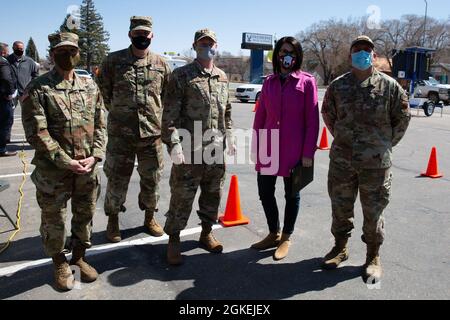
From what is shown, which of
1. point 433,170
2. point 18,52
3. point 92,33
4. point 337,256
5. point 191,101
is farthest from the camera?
point 92,33

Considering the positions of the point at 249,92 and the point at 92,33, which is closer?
the point at 249,92

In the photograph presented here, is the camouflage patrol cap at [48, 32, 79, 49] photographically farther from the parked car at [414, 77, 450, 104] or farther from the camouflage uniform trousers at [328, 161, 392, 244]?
the parked car at [414, 77, 450, 104]

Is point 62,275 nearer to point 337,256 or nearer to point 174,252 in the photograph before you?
point 174,252

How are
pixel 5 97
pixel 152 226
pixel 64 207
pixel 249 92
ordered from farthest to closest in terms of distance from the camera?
1. pixel 249 92
2. pixel 5 97
3. pixel 152 226
4. pixel 64 207

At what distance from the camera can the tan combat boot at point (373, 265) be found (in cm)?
354

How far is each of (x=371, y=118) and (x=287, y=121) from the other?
744 mm

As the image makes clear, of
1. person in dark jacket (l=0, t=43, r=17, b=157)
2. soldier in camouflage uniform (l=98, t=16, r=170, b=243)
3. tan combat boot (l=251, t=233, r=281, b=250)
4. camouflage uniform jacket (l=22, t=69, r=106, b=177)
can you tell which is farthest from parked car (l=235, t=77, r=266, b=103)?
camouflage uniform jacket (l=22, t=69, r=106, b=177)

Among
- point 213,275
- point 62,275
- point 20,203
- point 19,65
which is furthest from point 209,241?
point 19,65

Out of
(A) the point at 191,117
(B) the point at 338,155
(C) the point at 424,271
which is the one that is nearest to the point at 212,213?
(A) the point at 191,117

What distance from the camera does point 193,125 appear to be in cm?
378

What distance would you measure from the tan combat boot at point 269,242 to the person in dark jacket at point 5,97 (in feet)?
21.1

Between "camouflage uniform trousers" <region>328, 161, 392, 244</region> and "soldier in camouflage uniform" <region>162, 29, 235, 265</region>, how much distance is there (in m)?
1.11

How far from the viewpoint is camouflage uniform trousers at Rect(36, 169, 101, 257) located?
3.26 metres

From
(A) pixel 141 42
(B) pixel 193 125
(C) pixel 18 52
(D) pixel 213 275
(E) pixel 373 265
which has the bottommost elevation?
(D) pixel 213 275
